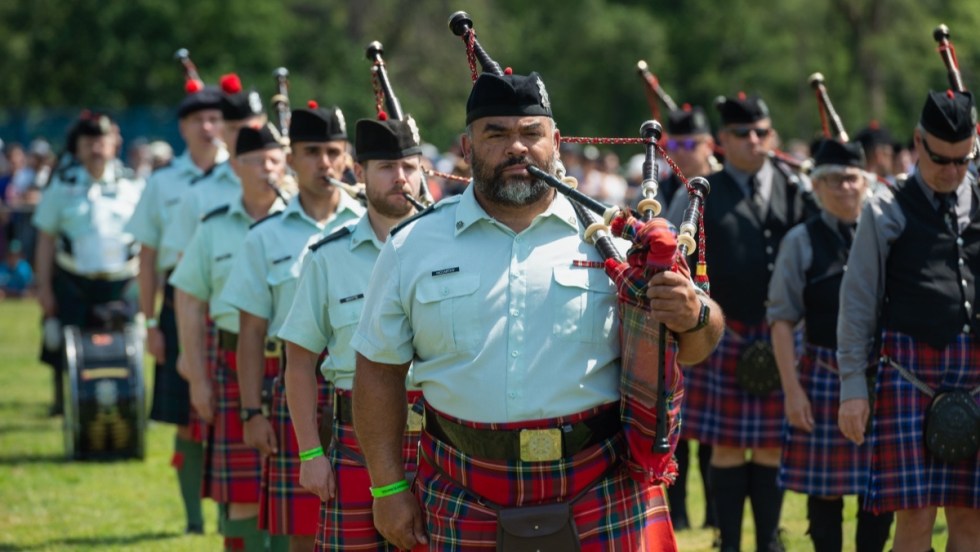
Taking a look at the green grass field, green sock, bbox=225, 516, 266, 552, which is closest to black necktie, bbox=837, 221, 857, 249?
the green grass field

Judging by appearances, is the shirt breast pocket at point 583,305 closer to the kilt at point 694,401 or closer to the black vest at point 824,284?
the black vest at point 824,284

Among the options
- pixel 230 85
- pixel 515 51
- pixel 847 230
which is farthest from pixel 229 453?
pixel 515 51

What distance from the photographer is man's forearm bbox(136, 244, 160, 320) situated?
26.0ft

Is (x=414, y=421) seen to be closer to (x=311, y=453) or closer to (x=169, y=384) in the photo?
(x=311, y=453)

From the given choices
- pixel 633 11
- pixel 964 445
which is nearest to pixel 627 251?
pixel 964 445

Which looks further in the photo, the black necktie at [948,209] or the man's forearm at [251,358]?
the man's forearm at [251,358]

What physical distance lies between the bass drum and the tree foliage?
20.7 meters

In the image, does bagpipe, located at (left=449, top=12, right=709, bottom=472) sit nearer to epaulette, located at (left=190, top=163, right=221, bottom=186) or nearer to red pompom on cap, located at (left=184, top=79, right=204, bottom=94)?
epaulette, located at (left=190, top=163, right=221, bottom=186)

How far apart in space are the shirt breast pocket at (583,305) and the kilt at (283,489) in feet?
6.55

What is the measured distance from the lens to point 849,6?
31.2 metres

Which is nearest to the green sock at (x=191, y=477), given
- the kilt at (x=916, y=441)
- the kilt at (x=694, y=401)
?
the kilt at (x=694, y=401)

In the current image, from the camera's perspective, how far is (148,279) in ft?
26.1

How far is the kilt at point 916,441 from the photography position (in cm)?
520

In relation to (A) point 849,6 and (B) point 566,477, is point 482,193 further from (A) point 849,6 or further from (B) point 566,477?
(A) point 849,6
